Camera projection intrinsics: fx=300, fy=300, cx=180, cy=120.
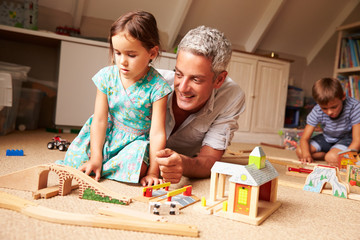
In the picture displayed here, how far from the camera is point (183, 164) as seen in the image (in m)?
0.98

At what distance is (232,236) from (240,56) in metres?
2.31

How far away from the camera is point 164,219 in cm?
65

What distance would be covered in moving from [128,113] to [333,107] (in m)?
1.40

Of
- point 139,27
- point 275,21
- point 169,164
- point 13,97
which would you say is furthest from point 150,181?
point 275,21

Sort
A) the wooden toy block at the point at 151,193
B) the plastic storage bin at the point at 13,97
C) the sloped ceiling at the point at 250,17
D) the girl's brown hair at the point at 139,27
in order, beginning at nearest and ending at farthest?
the wooden toy block at the point at 151,193
the girl's brown hair at the point at 139,27
the plastic storage bin at the point at 13,97
the sloped ceiling at the point at 250,17

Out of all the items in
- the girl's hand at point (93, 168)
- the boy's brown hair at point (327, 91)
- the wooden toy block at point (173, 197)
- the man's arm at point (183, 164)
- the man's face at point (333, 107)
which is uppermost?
the boy's brown hair at point (327, 91)

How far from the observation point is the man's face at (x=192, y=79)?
100cm

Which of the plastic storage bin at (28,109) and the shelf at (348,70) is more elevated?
the shelf at (348,70)

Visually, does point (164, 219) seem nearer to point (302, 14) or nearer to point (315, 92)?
point (315, 92)

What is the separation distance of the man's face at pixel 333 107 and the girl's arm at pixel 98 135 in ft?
4.61

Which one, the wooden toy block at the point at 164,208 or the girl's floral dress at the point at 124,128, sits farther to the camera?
the girl's floral dress at the point at 124,128

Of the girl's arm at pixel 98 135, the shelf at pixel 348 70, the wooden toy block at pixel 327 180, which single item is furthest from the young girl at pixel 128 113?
the shelf at pixel 348 70

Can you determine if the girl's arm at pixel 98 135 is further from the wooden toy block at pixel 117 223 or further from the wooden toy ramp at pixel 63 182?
the wooden toy block at pixel 117 223

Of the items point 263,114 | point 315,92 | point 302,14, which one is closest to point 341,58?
point 302,14
